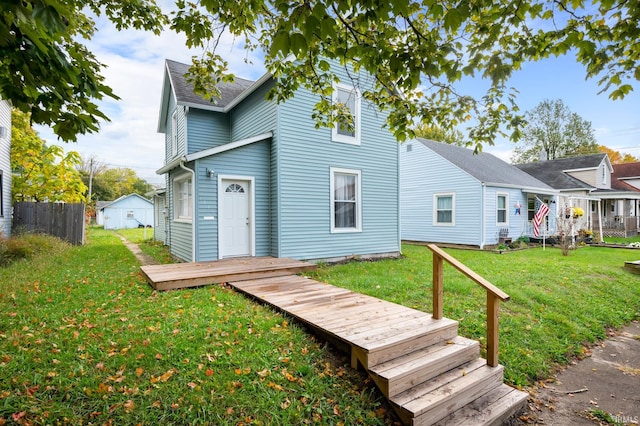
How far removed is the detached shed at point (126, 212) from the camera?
33.4 meters

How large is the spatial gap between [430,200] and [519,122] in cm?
1203

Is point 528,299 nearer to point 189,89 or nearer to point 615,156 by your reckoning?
point 189,89

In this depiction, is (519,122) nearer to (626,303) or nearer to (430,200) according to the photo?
(626,303)

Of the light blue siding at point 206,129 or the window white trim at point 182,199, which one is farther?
the light blue siding at point 206,129

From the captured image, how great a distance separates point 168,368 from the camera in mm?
3188

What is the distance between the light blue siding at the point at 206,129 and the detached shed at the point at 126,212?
25.8 metres

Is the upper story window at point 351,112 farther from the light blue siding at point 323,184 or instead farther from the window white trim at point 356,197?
the window white trim at point 356,197

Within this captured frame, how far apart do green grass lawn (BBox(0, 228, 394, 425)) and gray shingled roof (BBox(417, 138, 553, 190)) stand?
13162 millimetres

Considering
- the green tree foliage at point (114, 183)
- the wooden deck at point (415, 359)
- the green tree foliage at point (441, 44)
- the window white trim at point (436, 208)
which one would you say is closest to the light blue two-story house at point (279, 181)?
the green tree foliage at point (441, 44)

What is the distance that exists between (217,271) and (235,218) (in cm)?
239

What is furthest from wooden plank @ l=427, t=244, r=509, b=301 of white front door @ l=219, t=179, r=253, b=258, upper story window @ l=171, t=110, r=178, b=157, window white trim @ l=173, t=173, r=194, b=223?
upper story window @ l=171, t=110, r=178, b=157

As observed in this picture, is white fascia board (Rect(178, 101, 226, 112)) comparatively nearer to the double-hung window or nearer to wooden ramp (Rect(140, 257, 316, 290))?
the double-hung window

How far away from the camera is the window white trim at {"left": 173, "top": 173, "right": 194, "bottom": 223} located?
29.6ft

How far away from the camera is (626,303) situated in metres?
6.59
